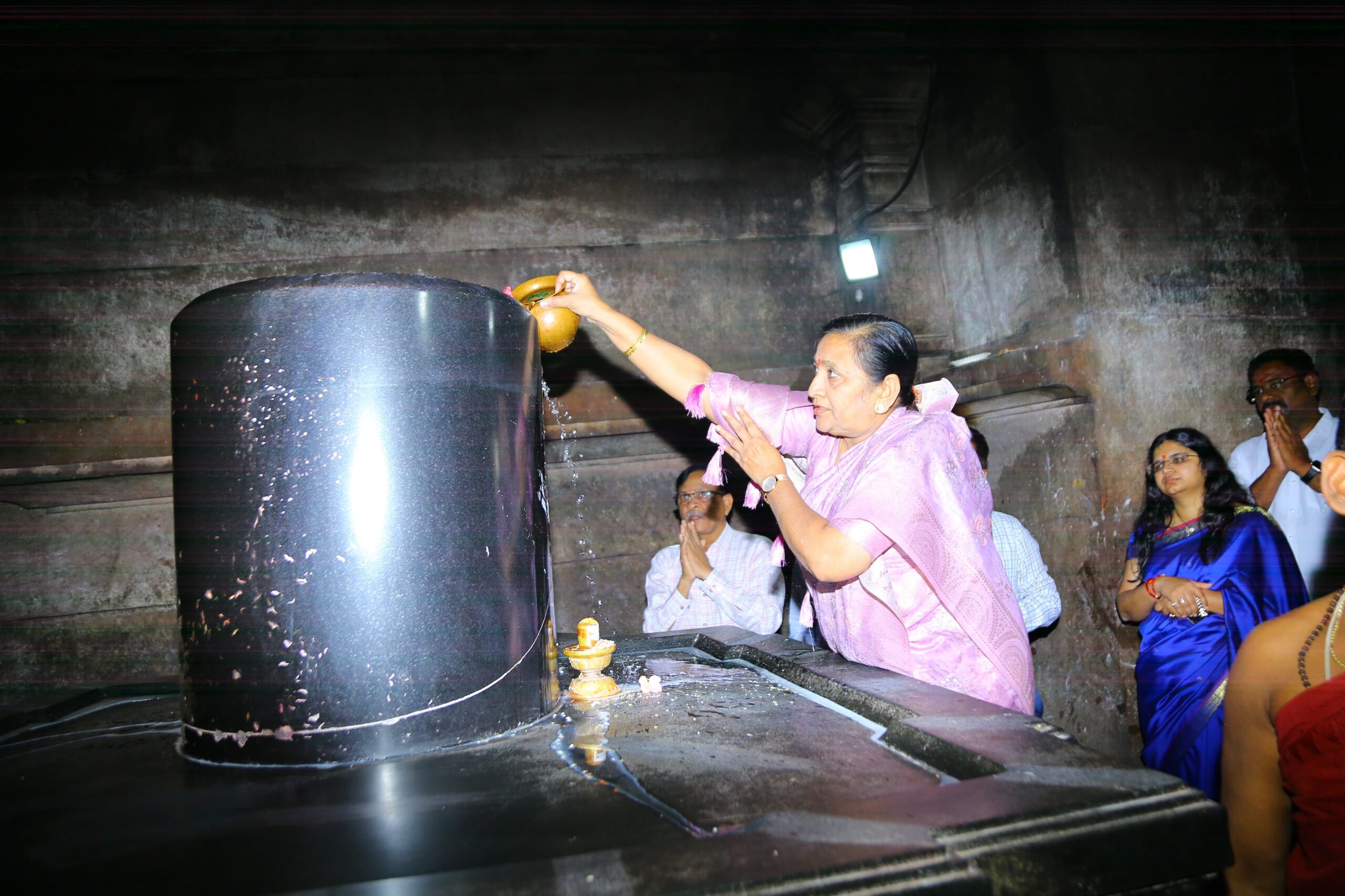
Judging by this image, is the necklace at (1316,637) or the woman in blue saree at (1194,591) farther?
the woman in blue saree at (1194,591)

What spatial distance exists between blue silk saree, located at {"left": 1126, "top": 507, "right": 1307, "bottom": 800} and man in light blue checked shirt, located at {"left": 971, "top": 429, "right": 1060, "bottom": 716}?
1.34 ft

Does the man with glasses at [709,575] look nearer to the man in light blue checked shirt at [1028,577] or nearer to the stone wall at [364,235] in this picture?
the stone wall at [364,235]

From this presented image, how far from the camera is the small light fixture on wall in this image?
4441 millimetres

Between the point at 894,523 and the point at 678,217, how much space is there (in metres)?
3.28

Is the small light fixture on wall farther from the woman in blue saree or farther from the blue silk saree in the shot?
the blue silk saree

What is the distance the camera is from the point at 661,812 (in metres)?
1.03

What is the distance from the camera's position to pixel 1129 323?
11.7ft

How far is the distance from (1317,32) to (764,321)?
3184 millimetres

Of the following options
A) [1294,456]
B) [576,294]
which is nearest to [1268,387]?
[1294,456]

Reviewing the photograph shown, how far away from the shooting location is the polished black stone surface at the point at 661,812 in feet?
2.79

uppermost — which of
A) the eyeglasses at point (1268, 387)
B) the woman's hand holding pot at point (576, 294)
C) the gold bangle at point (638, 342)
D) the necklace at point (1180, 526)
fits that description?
the woman's hand holding pot at point (576, 294)

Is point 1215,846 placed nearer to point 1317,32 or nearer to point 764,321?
point 764,321

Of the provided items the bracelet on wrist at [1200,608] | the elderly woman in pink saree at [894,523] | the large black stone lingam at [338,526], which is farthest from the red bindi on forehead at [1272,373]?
the large black stone lingam at [338,526]

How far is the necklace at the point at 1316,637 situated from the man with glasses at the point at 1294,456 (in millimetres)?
2396
